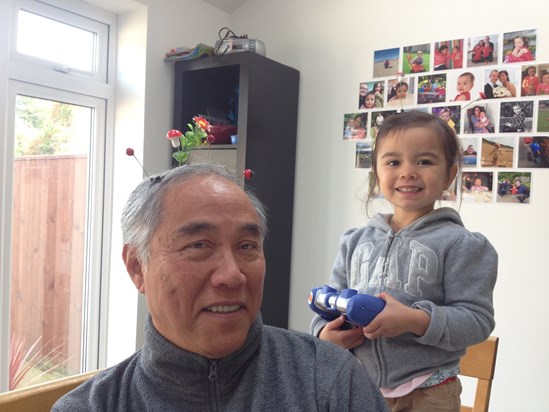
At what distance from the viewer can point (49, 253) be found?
7.97ft

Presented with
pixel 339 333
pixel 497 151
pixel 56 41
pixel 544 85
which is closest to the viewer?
pixel 339 333

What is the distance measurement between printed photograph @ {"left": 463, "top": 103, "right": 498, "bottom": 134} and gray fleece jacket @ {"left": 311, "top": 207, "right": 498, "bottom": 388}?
3.62ft

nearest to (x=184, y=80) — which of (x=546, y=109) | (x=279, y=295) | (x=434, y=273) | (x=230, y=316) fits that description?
(x=279, y=295)

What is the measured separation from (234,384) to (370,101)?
6.07 feet

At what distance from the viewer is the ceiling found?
2.80 meters

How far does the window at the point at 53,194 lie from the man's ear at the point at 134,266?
4.98 feet

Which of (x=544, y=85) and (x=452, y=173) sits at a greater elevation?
(x=544, y=85)

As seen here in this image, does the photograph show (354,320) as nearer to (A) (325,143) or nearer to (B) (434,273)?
(B) (434,273)

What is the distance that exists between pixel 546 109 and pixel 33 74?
2084 mm

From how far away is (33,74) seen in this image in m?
2.25

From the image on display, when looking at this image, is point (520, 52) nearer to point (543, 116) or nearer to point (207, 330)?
point (543, 116)

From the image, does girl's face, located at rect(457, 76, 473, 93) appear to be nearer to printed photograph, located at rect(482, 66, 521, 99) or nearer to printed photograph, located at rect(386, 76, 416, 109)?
printed photograph, located at rect(482, 66, 521, 99)

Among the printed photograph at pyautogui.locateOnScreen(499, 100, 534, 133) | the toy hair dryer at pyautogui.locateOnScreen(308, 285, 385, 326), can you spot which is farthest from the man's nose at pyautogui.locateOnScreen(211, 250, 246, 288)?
the printed photograph at pyautogui.locateOnScreen(499, 100, 534, 133)

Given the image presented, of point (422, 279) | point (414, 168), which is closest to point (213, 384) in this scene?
point (422, 279)
